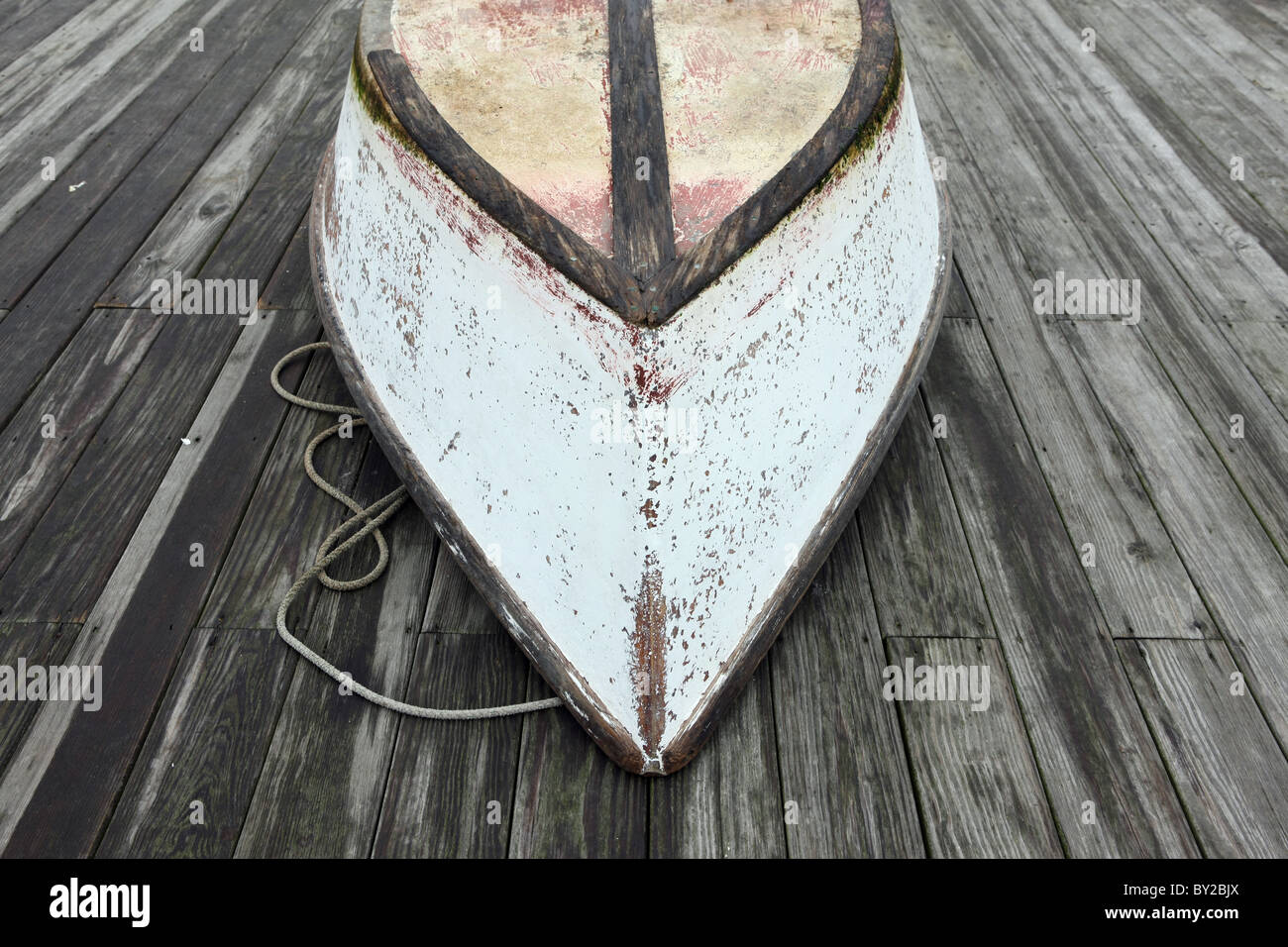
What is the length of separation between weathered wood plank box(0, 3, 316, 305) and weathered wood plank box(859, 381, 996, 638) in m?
1.96

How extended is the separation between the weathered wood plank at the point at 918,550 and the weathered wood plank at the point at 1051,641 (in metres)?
0.03

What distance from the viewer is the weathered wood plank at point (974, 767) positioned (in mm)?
1430

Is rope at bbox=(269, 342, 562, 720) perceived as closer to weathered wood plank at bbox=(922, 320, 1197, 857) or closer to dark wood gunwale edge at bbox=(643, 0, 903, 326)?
dark wood gunwale edge at bbox=(643, 0, 903, 326)

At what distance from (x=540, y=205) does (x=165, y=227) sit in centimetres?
171

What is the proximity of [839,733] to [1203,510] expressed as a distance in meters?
0.96

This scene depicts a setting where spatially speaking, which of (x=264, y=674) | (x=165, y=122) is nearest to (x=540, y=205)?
(x=264, y=674)

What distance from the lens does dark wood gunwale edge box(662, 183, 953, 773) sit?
1.47 metres

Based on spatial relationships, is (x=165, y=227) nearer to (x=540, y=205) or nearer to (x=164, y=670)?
(x=164, y=670)

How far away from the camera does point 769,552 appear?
1559 mm

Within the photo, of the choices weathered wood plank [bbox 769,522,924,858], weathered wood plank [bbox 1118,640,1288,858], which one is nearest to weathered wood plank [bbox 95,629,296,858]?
Answer: weathered wood plank [bbox 769,522,924,858]
